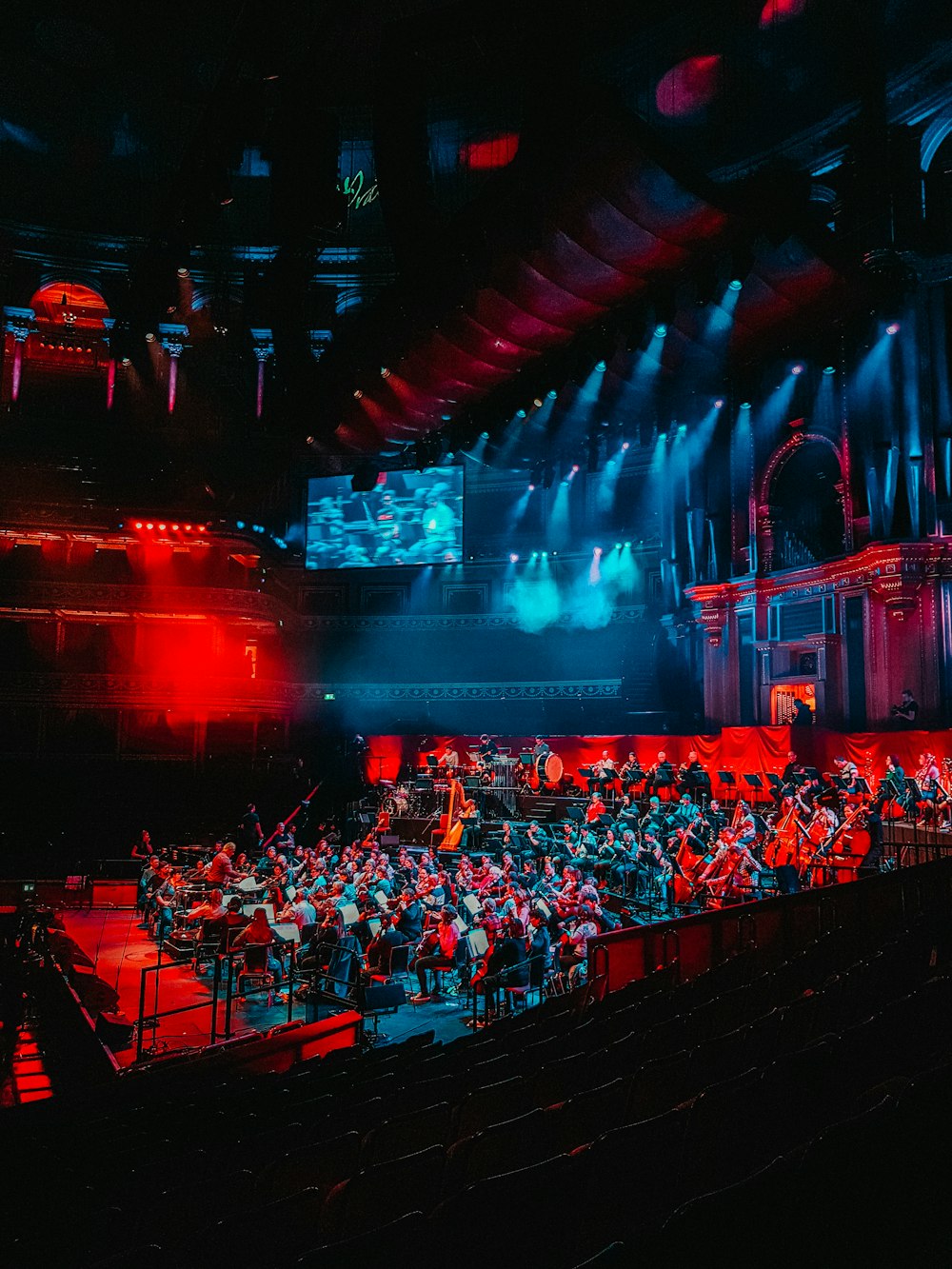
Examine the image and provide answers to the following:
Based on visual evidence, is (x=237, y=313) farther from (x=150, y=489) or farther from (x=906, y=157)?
(x=906, y=157)

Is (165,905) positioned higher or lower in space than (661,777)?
lower

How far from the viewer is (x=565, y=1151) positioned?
3.96 m

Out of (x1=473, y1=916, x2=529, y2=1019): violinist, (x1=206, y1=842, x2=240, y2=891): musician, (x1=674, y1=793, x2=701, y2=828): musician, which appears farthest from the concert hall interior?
(x1=206, y1=842, x2=240, y2=891): musician

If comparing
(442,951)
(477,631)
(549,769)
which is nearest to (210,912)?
(442,951)

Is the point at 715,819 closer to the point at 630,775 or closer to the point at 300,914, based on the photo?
the point at 630,775

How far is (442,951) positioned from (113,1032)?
15.4ft

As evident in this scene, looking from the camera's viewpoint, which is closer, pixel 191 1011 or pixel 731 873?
pixel 191 1011

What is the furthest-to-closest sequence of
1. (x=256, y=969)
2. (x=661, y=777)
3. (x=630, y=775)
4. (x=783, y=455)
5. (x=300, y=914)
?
1. (x=783, y=455)
2. (x=630, y=775)
3. (x=661, y=777)
4. (x=300, y=914)
5. (x=256, y=969)

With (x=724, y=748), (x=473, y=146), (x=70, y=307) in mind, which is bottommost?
(x=724, y=748)

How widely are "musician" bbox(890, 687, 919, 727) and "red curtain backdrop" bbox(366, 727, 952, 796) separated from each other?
632 mm

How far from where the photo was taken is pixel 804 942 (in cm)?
901

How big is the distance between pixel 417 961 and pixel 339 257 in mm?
23508

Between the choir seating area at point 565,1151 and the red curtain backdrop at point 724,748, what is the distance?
12605 mm

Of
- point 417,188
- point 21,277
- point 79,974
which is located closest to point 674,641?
point 417,188
